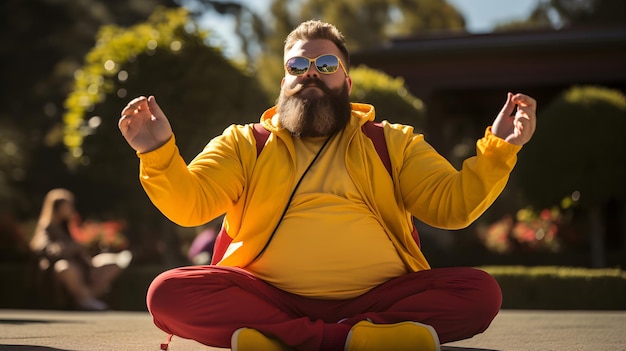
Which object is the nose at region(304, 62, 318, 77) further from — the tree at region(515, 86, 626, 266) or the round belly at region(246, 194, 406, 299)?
the tree at region(515, 86, 626, 266)

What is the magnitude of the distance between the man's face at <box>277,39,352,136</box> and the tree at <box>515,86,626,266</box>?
455 inches

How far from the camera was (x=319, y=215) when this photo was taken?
4.54 meters

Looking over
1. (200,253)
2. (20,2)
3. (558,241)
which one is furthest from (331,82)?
(20,2)

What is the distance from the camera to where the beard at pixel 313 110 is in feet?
15.4

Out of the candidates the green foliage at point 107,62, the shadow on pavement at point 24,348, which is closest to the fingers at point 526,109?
the shadow on pavement at point 24,348

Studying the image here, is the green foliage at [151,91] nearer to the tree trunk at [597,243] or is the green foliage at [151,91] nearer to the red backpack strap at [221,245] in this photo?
the tree trunk at [597,243]

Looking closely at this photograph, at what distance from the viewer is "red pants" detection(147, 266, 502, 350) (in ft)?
13.9

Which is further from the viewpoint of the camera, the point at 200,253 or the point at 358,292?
the point at 200,253

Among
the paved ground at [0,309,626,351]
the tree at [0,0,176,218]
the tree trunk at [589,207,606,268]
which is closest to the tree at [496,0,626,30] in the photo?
the tree at [0,0,176,218]

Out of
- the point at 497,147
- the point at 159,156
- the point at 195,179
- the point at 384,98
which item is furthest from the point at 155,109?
the point at 384,98

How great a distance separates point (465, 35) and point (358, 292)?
16.8 metres

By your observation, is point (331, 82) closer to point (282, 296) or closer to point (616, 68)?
point (282, 296)

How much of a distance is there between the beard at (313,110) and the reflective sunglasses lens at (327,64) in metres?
0.06

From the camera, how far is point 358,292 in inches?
180
